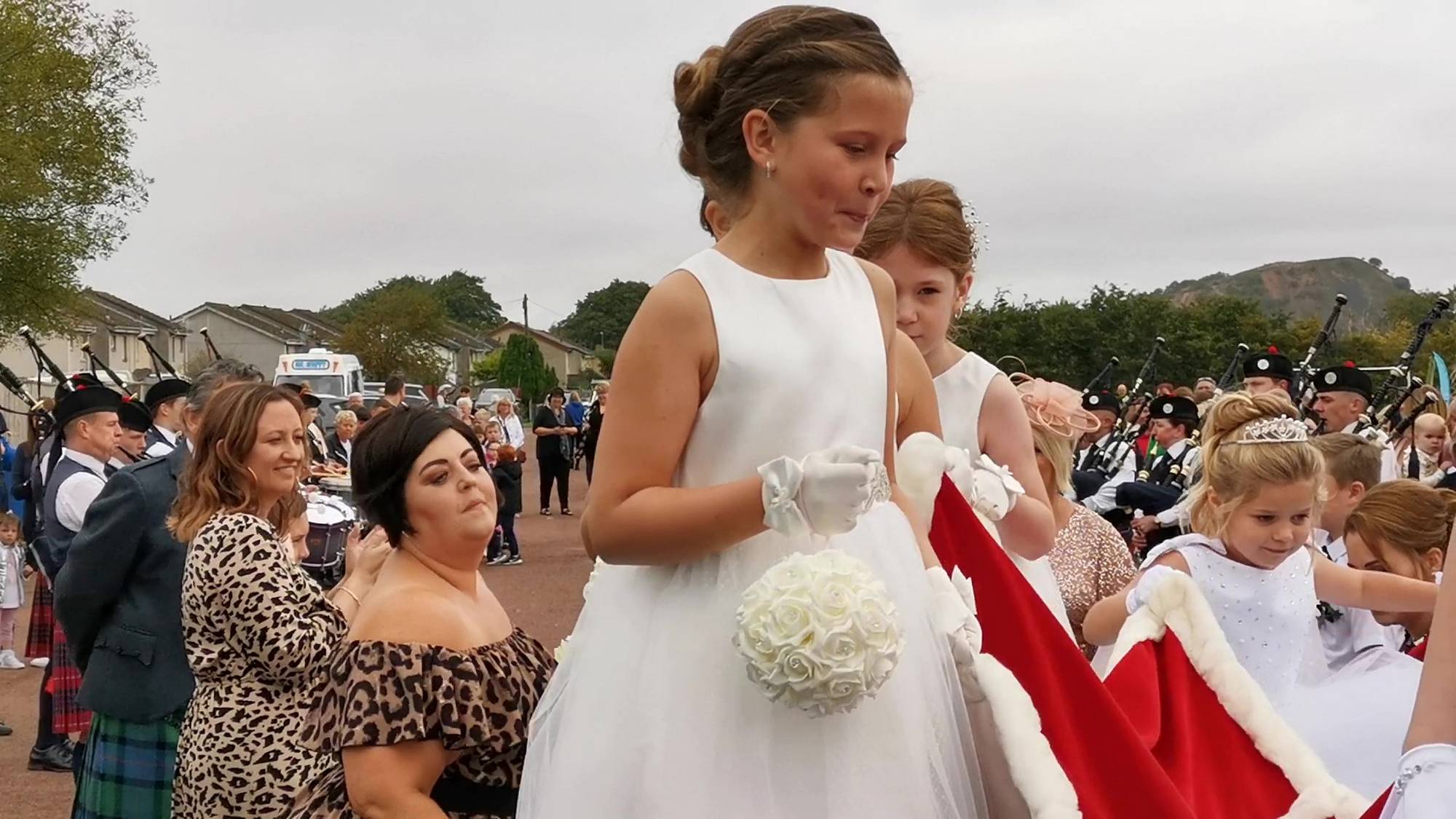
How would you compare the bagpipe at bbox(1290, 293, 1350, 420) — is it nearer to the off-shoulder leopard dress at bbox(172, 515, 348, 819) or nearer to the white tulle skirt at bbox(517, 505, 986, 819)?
the off-shoulder leopard dress at bbox(172, 515, 348, 819)

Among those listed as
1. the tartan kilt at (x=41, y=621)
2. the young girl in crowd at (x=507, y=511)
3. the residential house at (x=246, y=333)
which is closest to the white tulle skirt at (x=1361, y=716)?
the tartan kilt at (x=41, y=621)

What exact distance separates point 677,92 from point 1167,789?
1.42 m

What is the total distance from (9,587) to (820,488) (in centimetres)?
1074

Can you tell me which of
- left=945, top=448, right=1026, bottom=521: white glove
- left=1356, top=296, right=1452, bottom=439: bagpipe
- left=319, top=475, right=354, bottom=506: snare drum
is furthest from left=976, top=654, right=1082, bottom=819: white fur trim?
left=319, top=475, right=354, bottom=506: snare drum

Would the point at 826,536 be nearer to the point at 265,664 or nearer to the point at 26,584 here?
the point at 265,664

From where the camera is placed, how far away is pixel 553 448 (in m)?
21.0

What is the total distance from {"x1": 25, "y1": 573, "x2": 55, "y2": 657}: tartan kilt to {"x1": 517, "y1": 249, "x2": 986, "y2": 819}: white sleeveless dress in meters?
7.28

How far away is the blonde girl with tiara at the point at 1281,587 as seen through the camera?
3.96 metres

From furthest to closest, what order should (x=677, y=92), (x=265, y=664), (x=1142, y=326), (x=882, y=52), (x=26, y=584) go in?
1. (x=1142, y=326)
2. (x=26, y=584)
3. (x=265, y=664)
4. (x=677, y=92)
5. (x=882, y=52)

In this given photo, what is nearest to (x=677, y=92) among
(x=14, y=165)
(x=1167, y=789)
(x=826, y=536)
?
(x=826, y=536)

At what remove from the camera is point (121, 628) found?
4660 millimetres

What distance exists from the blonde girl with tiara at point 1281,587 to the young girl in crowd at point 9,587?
30.1 feet

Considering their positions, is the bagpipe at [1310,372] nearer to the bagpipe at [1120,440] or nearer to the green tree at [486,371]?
the bagpipe at [1120,440]

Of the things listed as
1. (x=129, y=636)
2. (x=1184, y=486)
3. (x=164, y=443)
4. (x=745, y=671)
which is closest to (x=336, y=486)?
(x=164, y=443)
